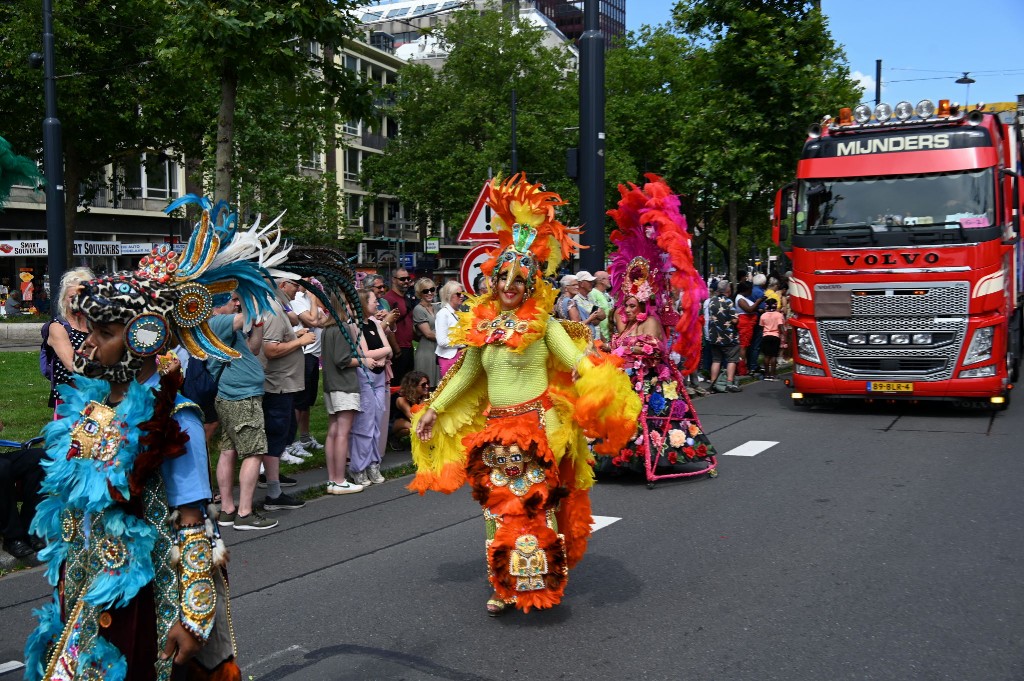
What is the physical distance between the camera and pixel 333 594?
5730 mm

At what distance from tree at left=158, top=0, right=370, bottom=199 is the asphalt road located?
16.1 ft

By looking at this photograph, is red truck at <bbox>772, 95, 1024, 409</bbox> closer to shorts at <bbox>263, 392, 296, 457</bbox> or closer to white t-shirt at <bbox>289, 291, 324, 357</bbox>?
white t-shirt at <bbox>289, 291, 324, 357</bbox>

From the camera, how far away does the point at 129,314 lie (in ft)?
10.3

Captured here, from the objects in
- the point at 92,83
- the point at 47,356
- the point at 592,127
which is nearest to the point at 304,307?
the point at 47,356

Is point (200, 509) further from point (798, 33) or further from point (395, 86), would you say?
point (395, 86)

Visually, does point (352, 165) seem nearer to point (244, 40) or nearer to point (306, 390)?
point (244, 40)

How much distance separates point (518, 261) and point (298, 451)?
539 cm

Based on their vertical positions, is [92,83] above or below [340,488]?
above

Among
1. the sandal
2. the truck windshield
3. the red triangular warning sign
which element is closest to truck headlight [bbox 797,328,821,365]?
the truck windshield

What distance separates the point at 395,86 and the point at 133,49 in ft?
65.2

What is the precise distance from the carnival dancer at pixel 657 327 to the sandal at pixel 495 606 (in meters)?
3.54

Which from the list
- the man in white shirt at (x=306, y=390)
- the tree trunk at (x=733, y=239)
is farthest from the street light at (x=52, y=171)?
the tree trunk at (x=733, y=239)

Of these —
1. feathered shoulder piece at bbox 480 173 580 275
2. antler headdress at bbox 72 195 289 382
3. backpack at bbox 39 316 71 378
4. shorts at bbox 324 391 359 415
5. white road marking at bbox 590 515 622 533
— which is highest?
feathered shoulder piece at bbox 480 173 580 275

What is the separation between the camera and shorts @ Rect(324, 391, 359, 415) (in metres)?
8.41
